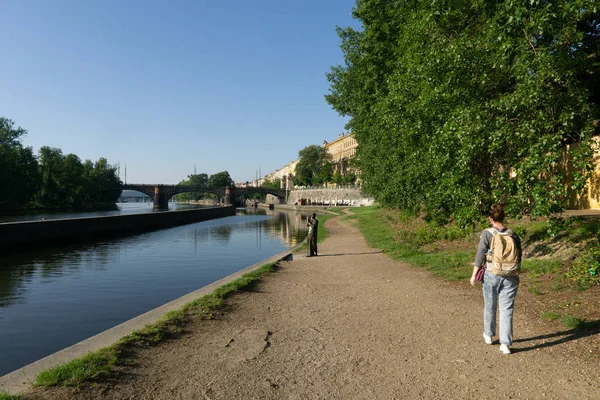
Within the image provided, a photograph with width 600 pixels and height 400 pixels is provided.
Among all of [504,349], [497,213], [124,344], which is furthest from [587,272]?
[124,344]

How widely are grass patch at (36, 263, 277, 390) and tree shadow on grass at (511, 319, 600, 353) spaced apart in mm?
4889

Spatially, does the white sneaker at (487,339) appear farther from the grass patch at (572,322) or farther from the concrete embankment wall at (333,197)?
the concrete embankment wall at (333,197)

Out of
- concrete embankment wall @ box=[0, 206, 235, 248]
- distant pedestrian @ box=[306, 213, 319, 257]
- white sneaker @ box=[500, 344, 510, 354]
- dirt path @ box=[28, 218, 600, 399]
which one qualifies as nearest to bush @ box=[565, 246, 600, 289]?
dirt path @ box=[28, 218, 600, 399]

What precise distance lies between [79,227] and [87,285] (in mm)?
19794

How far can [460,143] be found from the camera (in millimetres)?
9062

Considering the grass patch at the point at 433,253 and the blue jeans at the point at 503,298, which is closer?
the blue jeans at the point at 503,298

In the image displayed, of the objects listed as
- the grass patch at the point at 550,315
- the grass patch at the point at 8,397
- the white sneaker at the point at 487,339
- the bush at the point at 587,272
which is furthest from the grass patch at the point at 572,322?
the grass patch at the point at 8,397

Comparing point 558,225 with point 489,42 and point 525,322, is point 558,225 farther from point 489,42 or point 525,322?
point 489,42

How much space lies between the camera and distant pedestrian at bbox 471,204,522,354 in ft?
17.2

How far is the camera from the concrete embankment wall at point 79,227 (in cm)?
2395

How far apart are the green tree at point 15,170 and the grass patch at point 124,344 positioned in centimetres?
6491

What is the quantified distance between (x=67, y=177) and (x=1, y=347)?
272ft

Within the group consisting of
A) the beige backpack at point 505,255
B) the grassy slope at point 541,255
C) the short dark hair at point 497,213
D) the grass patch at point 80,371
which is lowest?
the grass patch at point 80,371

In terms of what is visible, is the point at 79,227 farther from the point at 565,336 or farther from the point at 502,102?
the point at 565,336
